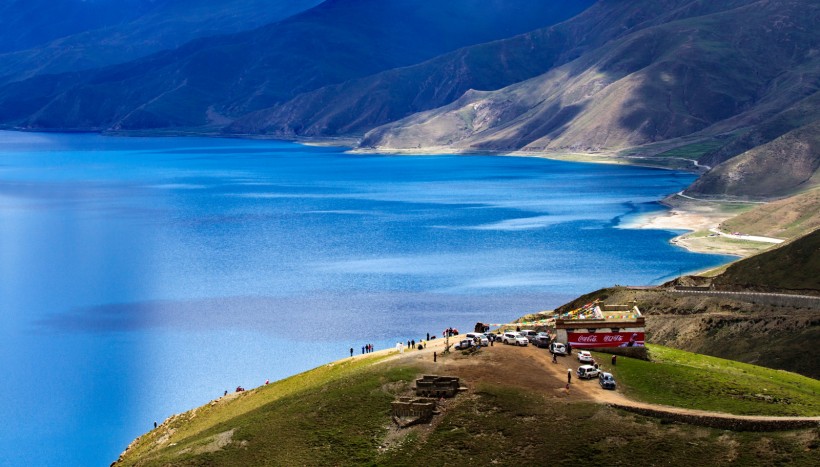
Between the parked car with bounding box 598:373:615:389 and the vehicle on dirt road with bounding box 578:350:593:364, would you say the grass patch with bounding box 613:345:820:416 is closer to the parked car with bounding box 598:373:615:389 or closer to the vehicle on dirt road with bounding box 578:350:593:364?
the parked car with bounding box 598:373:615:389

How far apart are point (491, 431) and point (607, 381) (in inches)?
298

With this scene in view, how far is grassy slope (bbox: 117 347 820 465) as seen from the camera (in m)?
50.6

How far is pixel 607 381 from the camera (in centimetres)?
5734

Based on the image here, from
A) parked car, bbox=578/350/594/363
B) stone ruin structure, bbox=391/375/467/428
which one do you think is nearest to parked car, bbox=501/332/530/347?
parked car, bbox=578/350/594/363

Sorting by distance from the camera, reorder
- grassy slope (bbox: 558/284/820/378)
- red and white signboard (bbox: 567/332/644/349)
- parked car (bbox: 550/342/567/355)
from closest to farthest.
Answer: parked car (bbox: 550/342/567/355) → red and white signboard (bbox: 567/332/644/349) → grassy slope (bbox: 558/284/820/378)

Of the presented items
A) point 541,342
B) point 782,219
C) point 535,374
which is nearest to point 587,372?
point 535,374

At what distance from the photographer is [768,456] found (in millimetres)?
48969

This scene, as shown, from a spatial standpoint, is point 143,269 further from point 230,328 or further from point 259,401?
point 259,401

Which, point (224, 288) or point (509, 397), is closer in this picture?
point (509, 397)

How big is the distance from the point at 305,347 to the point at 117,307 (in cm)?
3577

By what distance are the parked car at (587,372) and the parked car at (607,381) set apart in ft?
2.25

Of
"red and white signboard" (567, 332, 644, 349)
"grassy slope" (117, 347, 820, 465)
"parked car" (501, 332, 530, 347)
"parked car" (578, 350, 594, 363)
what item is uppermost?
"parked car" (501, 332, 530, 347)

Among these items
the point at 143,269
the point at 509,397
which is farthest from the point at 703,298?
the point at 143,269

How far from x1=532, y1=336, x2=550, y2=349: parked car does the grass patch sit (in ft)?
14.8
